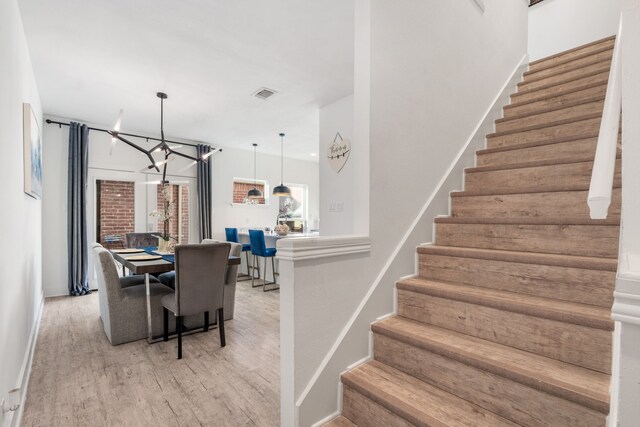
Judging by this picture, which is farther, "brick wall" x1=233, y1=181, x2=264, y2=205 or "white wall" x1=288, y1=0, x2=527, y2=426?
"brick wall" x1=233, y1=181, x2=264, y2=205

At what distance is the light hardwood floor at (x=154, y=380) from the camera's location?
6.12 ft

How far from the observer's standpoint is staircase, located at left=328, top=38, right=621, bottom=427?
1.20 meters

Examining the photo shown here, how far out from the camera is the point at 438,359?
1.46 metres

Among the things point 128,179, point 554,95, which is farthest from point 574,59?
point 128,179

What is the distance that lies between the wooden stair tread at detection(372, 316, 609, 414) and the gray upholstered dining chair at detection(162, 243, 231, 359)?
5.39 feet

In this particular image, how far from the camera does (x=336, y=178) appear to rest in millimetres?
4625

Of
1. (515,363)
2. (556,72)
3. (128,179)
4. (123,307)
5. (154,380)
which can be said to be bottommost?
(154,380)

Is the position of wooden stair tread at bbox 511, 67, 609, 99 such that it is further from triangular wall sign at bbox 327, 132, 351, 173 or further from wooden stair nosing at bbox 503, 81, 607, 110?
triangular wall sign at bbox 327, 132, 351, 173

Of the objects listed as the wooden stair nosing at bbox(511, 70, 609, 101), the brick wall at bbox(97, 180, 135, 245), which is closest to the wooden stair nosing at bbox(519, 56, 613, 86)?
the wooden stair nosing at bbox(511, 70, 609, 101)

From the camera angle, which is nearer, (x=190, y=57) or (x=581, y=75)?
(x=581, y=75)

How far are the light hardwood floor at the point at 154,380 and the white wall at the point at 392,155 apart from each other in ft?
2.19

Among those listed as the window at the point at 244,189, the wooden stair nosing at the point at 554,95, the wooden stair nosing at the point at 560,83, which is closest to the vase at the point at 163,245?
the window at the point at 244,189

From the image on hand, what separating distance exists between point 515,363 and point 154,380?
2.34 meters

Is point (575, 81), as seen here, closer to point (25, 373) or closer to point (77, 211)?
point (25, 373)
